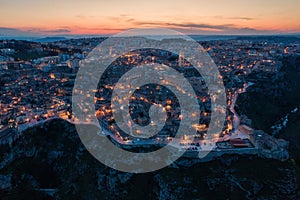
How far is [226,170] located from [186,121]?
7.17 meters

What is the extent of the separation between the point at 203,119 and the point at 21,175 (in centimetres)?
1775

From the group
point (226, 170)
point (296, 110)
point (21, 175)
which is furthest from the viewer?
point (296, 110)

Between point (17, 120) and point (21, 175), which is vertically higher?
point (17, 120)

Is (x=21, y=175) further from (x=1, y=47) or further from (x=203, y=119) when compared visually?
(x=1, y=47)

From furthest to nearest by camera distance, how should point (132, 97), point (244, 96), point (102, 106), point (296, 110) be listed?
1. point (296, 110)
2. point (244, 96)
3. point (132, 97)
4. point (102, 106)

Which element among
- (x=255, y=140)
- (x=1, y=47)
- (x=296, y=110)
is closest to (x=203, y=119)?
(x=255, y=140)

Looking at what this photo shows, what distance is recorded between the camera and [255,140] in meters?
21.9

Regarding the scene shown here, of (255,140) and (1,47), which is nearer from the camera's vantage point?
(255,140)

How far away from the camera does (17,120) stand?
25.8 m

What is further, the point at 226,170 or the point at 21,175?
the point at 21,175

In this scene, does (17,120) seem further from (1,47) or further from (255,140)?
(1,47)

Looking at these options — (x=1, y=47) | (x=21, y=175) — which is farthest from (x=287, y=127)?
(x=1, y=47)

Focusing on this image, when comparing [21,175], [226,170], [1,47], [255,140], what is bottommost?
[21,175]

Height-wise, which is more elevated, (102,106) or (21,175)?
(102,106)
